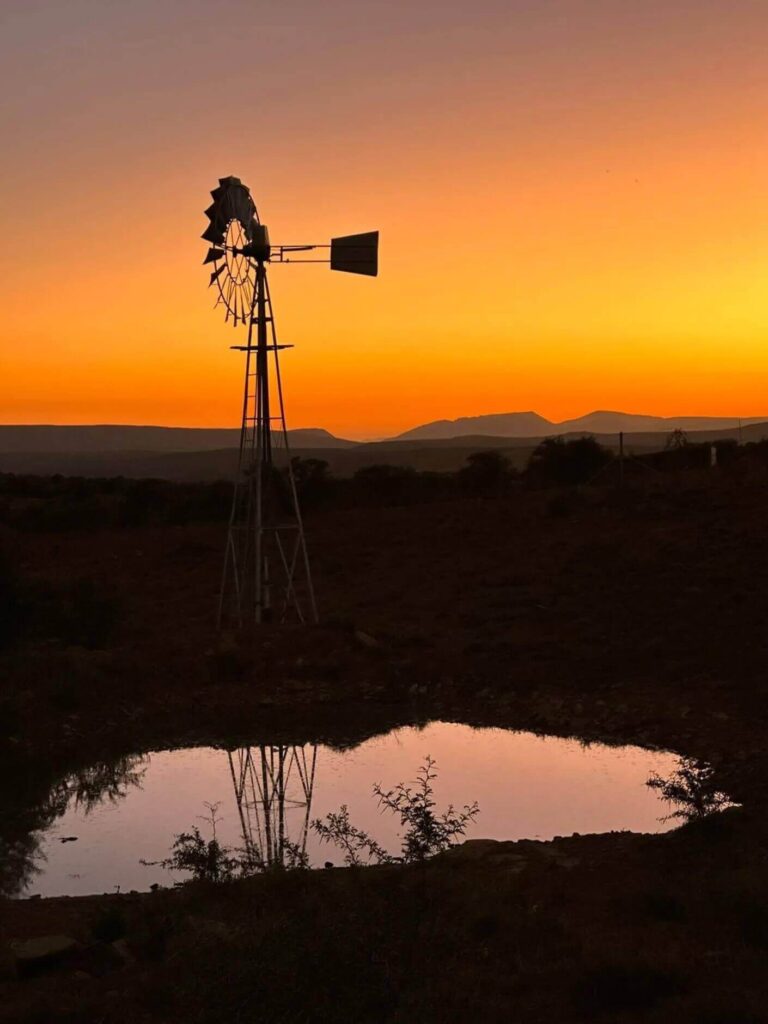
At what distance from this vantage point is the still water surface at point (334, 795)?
9766 millimetres

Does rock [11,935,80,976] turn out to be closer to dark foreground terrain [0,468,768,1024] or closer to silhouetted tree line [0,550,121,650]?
dark foreground terrain [0,468,768,1024]

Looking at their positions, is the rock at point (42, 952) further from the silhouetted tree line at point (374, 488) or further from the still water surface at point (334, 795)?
the silhouetted tree line at point (374, 488)

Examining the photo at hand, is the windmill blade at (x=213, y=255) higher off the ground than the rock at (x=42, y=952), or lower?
higher

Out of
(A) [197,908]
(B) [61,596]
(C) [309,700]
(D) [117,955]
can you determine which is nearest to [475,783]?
(C) [309,700]

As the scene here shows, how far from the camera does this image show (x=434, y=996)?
17.6 ft

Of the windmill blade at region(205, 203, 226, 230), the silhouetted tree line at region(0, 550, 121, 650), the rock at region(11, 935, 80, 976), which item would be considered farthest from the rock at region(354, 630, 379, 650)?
the rock at region(11, 935, 80, 976)

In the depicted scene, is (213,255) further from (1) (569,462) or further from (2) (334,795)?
(1) (569,462)

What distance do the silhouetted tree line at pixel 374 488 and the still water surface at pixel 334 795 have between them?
22.4 metres

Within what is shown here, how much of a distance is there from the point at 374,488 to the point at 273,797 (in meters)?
34.1

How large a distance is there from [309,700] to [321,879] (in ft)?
Answer: 24.2

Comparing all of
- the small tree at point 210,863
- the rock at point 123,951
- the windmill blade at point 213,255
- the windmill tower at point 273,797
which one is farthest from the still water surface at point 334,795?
the windmill blade at point 213,255

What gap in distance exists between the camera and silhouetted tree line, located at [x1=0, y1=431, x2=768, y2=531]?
37.9 m

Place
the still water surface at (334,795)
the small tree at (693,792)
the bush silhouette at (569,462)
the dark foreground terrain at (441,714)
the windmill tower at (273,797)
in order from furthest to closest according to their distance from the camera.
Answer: the bush silhouette at (569,462), the still water surface at (334,795), the windmill tower at (273,797), the small tree at (693,792), the dark foreground terrain at (441,714)

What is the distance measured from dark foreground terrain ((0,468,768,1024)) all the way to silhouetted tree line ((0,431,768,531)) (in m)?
6.34
